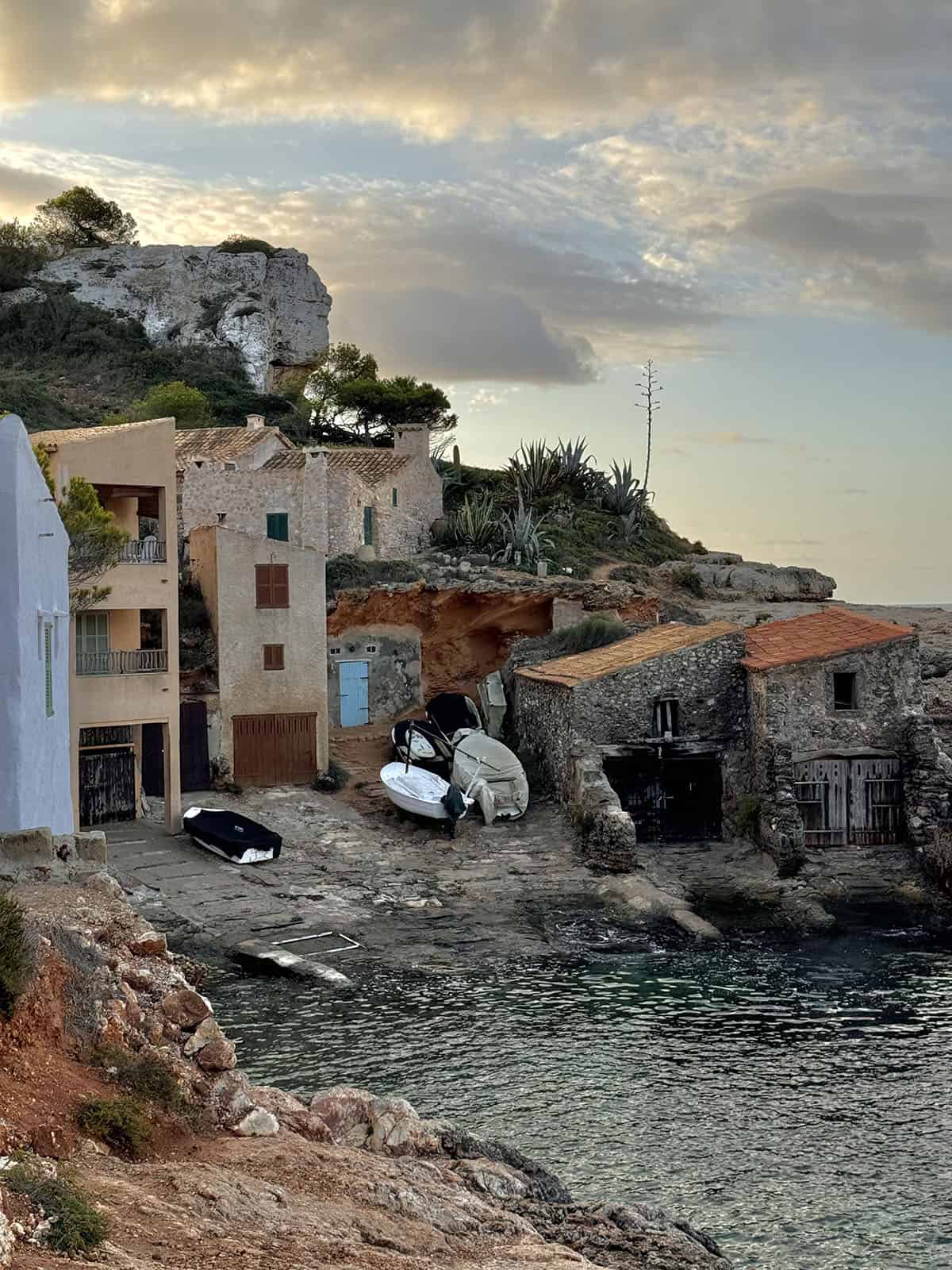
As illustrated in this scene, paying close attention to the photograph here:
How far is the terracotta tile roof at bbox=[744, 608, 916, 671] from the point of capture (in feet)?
101

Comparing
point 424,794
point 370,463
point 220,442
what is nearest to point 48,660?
point 424,794

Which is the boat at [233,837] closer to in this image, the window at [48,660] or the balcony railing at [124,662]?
the balcony railing at [124,662]

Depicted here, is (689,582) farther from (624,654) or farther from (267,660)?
(267,660)

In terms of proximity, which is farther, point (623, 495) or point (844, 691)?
point (623, 495)

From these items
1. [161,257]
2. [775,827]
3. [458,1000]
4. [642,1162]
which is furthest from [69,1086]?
[161,257]

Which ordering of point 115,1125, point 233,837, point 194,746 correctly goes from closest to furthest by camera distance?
point 115,1125 → point 233,837 → point 194,746

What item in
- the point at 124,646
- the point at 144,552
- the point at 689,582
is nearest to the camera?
the point at 144,552

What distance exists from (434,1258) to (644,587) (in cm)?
3643

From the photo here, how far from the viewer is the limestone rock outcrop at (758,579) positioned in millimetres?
51281

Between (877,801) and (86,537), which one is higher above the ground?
(86,537)

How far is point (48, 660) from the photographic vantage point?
2069 cm

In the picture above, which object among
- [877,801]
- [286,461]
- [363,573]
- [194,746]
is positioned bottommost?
[877,801]

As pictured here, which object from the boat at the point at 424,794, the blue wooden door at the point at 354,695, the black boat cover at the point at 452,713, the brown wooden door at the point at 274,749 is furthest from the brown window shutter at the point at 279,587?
the black boat cover at the point at 452,713

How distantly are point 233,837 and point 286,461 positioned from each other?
56.1 ft
